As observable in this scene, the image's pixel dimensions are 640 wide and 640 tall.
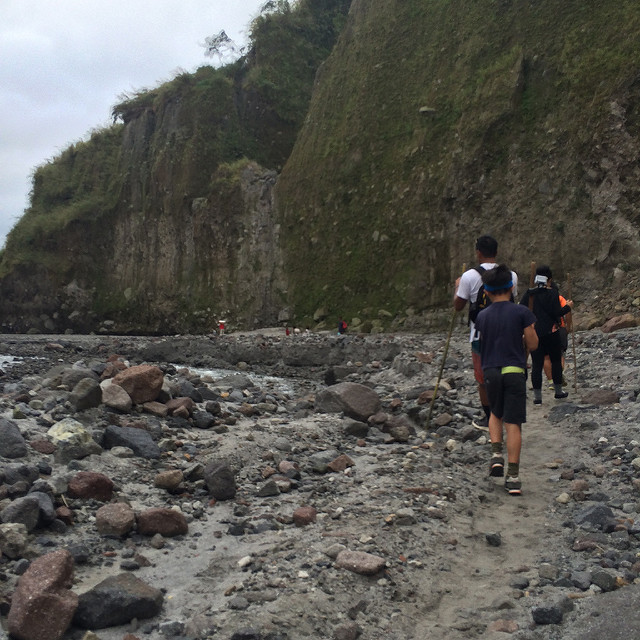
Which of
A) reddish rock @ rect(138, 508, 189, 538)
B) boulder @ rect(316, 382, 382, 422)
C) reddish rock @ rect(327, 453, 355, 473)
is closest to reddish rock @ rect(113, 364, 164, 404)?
boulder @ rect(316, 382, 382, 422)

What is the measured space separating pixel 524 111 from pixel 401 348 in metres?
10.2

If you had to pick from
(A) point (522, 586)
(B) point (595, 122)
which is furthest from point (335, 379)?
(B) point (595, 122)

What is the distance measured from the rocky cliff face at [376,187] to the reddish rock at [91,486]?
14.9 m

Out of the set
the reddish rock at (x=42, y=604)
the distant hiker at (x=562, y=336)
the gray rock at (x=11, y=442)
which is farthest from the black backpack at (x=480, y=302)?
the reddish rock at (x=42, y=604)

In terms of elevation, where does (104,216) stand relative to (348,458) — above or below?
above

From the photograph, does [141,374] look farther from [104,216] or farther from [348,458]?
[104,216]

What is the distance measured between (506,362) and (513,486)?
1039 mm

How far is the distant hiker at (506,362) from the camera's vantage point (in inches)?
224

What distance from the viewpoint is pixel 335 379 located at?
1398 cm

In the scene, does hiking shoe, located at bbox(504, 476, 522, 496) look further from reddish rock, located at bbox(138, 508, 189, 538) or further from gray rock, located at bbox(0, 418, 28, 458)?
gray rock, located at bbox(0, 418, 28, 458)

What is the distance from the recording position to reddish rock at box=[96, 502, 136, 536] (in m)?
4.52

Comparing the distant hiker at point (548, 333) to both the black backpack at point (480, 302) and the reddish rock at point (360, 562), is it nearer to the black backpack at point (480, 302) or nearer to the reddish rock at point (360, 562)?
the black backpack at point (480, 302)

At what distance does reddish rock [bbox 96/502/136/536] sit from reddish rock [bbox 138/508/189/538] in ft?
0.25

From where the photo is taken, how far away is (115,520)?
4535 mm
